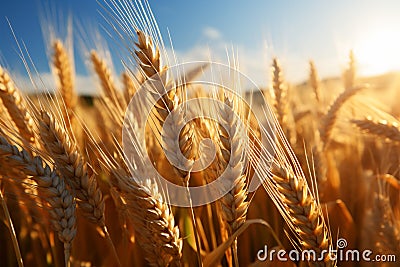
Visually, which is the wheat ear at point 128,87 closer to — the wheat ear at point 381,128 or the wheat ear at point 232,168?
the wheat ear at point 232,168

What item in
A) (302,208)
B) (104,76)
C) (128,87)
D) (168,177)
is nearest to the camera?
(302,208)

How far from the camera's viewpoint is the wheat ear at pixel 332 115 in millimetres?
2068

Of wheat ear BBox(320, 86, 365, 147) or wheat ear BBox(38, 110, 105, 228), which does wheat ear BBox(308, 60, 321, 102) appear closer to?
wheat ear BBox(320, 86, 365, 147)

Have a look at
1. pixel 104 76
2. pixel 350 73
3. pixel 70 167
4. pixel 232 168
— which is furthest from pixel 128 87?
pixel 350 73

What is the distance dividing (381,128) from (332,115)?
1.28ft

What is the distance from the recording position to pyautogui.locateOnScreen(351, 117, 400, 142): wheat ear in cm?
165

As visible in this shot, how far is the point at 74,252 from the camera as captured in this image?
1617 millimetres

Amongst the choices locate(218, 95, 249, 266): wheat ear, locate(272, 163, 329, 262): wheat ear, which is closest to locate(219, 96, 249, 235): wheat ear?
locate(218, 95, 249, 266): wheat ear

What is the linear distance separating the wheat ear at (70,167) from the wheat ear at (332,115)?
52.4 inches

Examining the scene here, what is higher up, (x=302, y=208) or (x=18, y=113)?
(x=18, y=113)

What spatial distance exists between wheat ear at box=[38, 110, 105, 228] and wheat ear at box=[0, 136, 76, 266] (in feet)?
0.15

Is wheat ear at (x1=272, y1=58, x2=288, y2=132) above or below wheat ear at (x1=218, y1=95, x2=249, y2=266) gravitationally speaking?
above

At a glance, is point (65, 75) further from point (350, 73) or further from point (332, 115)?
point (350, 73)

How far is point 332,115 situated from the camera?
81.5 inches
